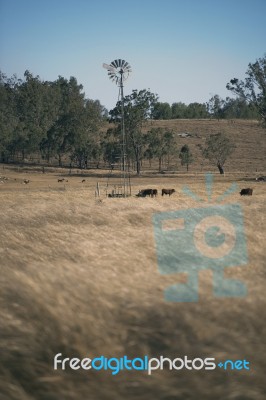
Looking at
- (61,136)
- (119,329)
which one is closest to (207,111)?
(61,136)

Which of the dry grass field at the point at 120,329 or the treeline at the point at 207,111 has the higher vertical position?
the treeline at the point at 207,111

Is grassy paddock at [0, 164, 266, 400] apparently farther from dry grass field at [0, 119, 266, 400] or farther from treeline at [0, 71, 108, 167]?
treeline at [0, 71, 108, 167]

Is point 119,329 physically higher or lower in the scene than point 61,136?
lower

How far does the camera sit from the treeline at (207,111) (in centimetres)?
17375

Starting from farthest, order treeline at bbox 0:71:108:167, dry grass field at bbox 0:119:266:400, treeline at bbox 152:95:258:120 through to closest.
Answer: treeline at bbox 152:95:258:120
treeline at bbox 0:71:108:167
dry grass field at bbox 0:119:266:400

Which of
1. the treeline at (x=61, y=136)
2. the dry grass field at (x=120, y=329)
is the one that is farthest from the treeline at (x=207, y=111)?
the dry grass field at (x=120, y=329)

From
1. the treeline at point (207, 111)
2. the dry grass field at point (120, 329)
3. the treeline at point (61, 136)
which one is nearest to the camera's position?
the dry grass field at point (120, 329)

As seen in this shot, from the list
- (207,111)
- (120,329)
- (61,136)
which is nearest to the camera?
(120,329)

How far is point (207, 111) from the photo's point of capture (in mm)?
191875

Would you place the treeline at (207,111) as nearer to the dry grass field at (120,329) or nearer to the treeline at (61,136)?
the treeline at (61,136)

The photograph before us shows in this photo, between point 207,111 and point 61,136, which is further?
point 207,111

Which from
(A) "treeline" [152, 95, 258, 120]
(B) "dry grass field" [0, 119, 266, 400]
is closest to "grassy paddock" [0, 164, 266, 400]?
(B) "dry grass field" [0, 119, 266, 400]

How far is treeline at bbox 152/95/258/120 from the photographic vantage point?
174m

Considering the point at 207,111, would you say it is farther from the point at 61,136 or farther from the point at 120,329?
the point at 120,329
